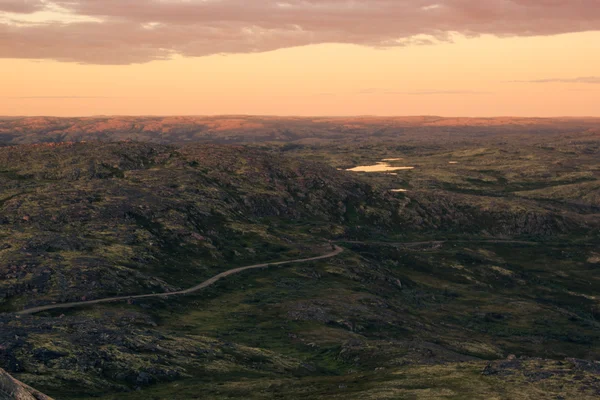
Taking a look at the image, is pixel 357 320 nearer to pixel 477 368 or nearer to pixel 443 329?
pixel 443 329

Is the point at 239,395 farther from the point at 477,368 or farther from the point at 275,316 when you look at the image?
the point at 275,316

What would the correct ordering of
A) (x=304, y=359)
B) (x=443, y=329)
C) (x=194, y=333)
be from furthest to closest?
(x=443, y=329), (x=194, y=333), (x=304, y=359)

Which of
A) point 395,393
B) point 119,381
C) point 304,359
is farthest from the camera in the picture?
point 304,359

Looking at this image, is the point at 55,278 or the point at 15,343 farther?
the point at 55,278

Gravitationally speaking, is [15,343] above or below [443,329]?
above

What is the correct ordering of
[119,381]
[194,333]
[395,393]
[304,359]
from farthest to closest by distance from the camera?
[194,333] < [304,359] < [119,381] < [395,393]

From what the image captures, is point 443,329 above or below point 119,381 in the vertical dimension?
→ below

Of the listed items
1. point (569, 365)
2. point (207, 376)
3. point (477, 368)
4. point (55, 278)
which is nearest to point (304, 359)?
point (207, 376)

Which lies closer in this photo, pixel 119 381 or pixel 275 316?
pixel 119 381

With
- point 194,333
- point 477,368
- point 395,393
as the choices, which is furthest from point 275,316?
point 395,393
